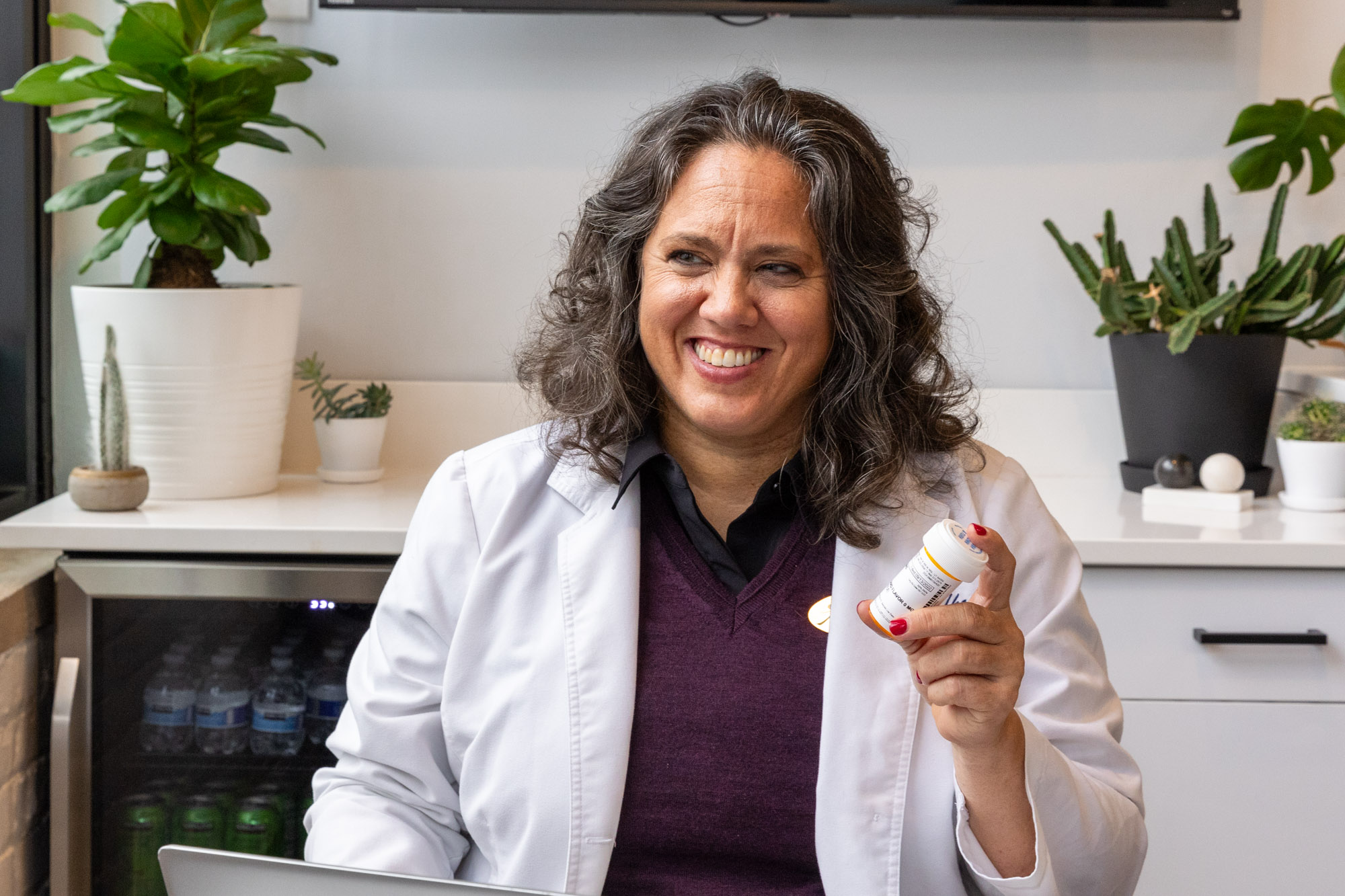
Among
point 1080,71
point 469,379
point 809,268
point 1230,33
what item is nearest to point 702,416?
point 809,268

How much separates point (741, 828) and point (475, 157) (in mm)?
1450

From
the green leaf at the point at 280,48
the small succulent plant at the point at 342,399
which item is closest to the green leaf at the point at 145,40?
the green leaf at the point at 280,48

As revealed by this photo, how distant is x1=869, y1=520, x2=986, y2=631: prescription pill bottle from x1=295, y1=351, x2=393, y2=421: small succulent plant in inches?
53.8

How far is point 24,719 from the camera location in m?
1.77

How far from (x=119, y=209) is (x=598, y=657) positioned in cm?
117

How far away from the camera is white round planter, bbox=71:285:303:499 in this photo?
1875 millimetres

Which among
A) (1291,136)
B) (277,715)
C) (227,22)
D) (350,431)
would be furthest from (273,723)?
(1291,136)

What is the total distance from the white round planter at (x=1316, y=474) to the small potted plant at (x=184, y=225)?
5.27 ft

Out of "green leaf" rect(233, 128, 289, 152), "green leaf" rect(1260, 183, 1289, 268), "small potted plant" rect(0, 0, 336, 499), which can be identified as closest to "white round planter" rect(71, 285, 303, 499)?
"small potted plant" rect(0, 0, 336, 499)

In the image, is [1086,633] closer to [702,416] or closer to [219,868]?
[702,416]

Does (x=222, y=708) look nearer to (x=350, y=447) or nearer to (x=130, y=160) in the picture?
(x=350, y=447)

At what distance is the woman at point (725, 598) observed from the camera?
1.17 m

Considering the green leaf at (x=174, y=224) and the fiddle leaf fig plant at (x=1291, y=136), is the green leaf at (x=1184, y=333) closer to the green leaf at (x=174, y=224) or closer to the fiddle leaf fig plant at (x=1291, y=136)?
the fiddle leaf fig plant at (x=1291, y=136)

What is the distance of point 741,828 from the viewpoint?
1.19 m
